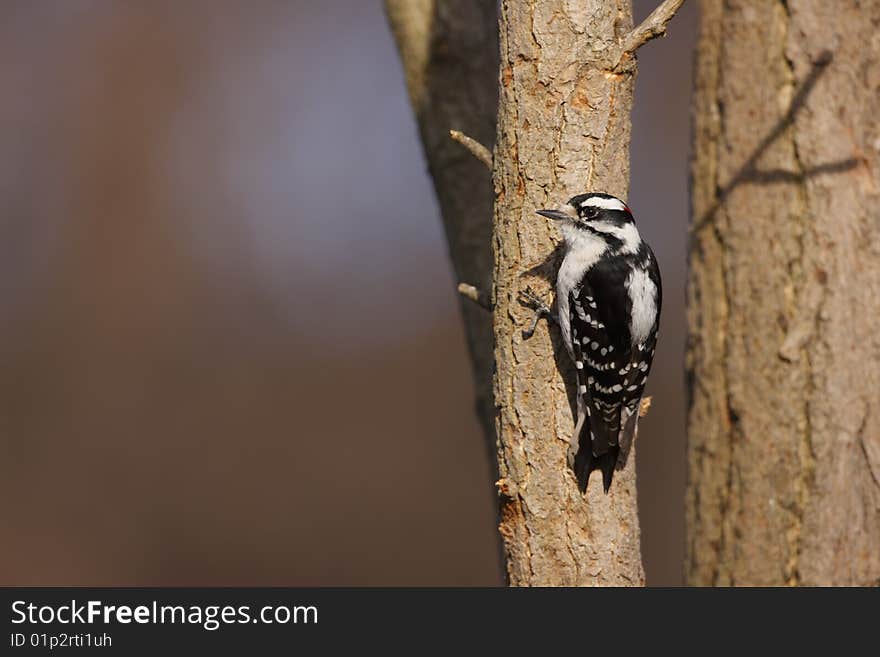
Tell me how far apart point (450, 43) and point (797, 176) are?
66.2 inches

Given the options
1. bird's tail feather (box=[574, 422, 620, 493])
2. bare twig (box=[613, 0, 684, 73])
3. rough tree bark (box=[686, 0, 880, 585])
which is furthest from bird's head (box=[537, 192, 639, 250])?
rough tree bark (box=[686, 0, 880, 585])

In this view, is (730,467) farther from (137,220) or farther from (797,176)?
(137,220)

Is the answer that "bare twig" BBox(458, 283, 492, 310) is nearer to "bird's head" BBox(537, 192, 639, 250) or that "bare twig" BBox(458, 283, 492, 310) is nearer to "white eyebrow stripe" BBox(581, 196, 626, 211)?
"bird's head" BBox(537, 192, 639, 250)

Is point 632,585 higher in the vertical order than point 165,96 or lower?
lower

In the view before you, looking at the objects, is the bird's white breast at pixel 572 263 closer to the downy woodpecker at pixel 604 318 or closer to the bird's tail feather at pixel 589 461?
the downy woodpecker at pixel 604 318

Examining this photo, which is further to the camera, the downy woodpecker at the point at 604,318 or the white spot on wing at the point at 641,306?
the white spot on wing at the point at 641,306

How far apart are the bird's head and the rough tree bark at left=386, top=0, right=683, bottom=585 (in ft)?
0.12

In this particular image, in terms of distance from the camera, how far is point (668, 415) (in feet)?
31.8

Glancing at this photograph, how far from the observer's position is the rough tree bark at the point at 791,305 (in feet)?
11.6

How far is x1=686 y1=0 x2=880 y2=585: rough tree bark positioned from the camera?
11.6 ft

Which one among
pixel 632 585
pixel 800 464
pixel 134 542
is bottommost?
pixel 632 585

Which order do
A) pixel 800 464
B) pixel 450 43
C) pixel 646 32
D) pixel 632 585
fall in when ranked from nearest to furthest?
pixel 646 32 < pixel 632 585 < pixel 800 464 < pixel 450 43

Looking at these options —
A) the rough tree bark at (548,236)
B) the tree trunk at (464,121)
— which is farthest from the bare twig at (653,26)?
the tree trunk at (464,121)
